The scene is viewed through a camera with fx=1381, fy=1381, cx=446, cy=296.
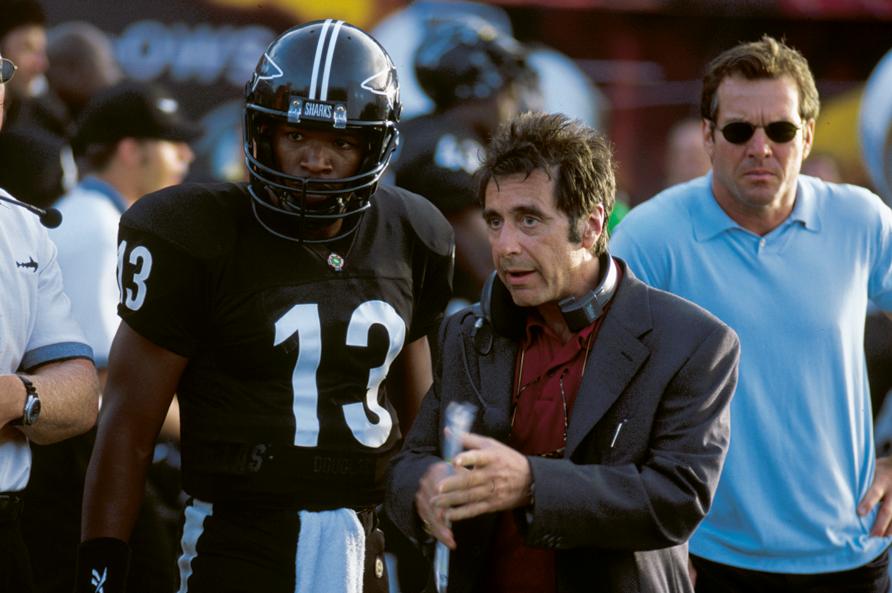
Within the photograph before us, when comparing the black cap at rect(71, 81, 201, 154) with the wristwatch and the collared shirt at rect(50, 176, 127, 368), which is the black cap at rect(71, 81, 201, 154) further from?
the wristwatch

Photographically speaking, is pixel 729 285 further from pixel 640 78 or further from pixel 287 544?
pixel 640 78

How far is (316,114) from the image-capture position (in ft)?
10.5

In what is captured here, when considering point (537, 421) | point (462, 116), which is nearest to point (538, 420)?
point (537, 421)

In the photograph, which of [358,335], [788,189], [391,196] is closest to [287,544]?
[358,335]

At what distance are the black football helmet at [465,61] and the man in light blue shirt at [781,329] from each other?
2.57 metres

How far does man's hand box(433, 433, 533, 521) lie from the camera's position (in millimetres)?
2572

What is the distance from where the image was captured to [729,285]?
12.0 feet

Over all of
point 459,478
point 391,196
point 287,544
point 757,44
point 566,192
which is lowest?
point 287,544

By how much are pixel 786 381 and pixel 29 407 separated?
74.6 inches

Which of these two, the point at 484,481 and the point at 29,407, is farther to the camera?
the point at 29,407

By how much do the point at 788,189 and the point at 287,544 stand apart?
5.56 ft

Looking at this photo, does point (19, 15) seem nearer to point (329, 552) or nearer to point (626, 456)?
point (329, 552)

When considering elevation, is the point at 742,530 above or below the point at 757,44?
below

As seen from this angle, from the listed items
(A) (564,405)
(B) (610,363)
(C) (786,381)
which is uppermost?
(B) (610,363)
